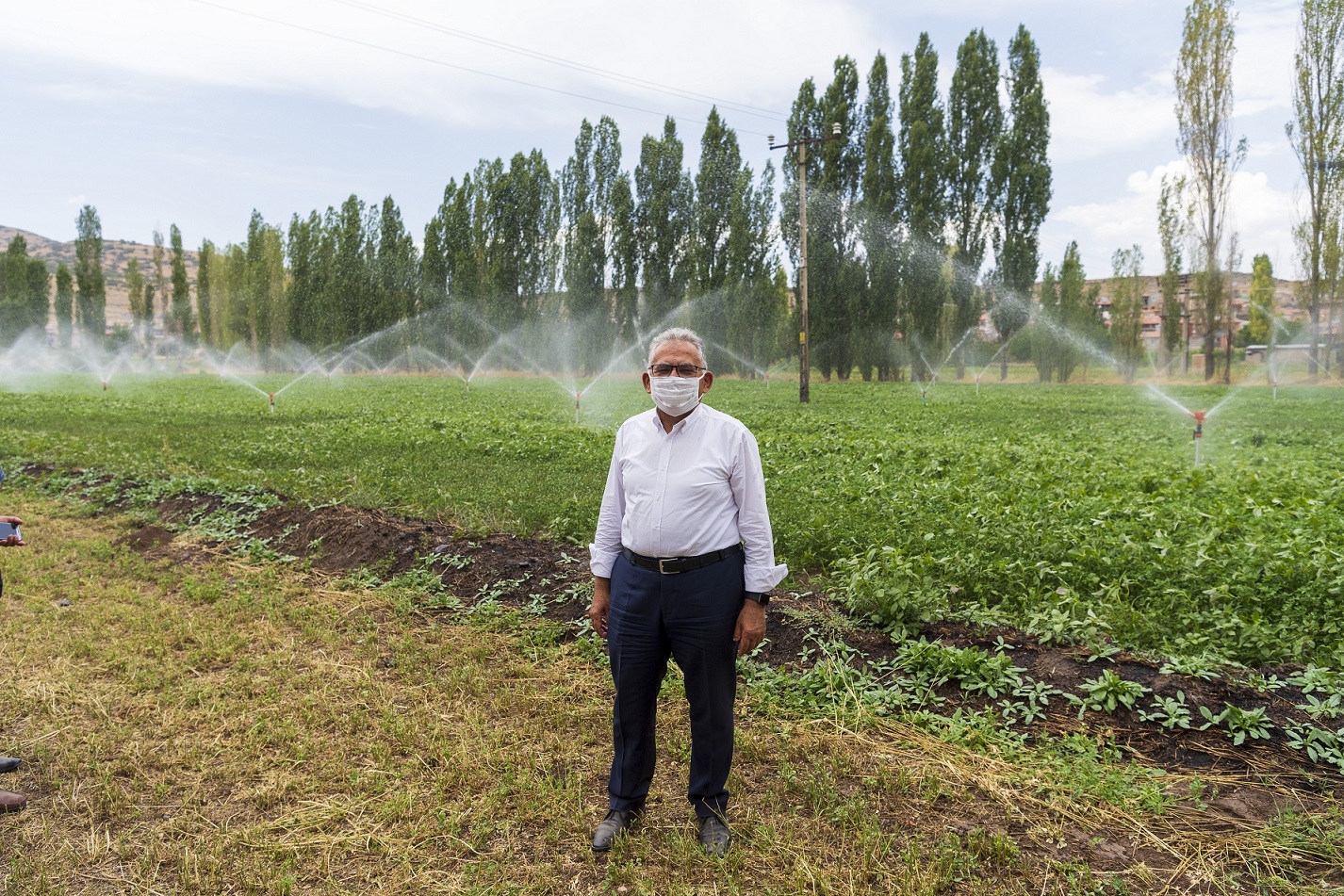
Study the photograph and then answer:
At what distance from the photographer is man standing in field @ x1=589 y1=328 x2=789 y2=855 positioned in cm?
307

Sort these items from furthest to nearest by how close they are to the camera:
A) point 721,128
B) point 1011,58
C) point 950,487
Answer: point 721,128, point 1011,58, point 950,487

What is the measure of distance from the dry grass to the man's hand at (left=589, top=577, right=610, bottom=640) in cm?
75

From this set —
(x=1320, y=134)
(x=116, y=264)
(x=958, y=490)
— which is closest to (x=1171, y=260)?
(x=1320, y=134)

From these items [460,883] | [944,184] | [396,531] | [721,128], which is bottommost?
[460,883]

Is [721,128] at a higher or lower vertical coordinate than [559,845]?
higher

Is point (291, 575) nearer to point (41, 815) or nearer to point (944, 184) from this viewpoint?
point (41, 815)

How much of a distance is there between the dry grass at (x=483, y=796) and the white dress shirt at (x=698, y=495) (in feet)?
3.54

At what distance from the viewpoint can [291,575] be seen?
6930 millimetres

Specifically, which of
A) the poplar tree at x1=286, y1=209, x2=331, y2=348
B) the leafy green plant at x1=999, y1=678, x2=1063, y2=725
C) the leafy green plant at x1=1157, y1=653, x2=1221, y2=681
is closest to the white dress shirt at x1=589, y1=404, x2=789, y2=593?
the leafy green plant at x1=999, y1=678, x2=1063, y2=725

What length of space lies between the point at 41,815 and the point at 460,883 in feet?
5.95

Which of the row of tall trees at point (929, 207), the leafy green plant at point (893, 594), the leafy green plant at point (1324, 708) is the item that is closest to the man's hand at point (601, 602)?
the leafy green plant at point (893, 594)

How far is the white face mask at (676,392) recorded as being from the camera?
308cm

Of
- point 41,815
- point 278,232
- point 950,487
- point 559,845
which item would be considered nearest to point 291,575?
point 41,815

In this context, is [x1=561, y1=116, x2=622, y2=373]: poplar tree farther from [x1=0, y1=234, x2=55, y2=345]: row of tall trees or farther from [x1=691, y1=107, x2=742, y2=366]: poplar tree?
[x1=0, y1=234, x2=55, y2=345]: row of tall trees
